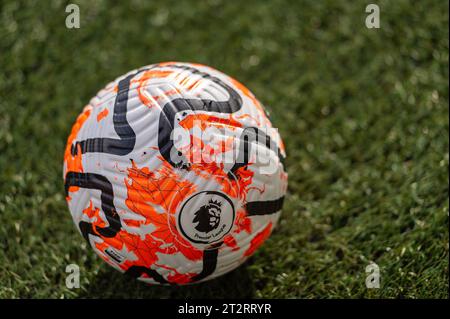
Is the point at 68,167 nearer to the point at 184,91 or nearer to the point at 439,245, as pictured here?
the point at 184,91

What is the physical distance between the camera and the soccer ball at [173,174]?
2.86m

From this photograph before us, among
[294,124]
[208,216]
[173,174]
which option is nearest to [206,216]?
[208,216]

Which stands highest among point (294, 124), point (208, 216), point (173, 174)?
point (294, 124)

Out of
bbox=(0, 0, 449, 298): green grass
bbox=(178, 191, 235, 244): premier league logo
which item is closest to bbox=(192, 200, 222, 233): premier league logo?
bbox=(178, 191, 235, 244): premier league logo

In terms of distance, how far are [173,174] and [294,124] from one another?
161 cm

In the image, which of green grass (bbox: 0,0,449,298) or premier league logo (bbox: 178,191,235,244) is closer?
premier league logo (bbox: 178,191,235,244)

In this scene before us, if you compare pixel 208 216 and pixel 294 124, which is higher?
pixel 294 124

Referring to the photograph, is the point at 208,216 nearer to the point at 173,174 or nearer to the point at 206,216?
the point at 206,216

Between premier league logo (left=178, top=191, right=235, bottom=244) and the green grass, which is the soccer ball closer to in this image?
premier league logo (left=178, top=191, right=235, bottom=244)

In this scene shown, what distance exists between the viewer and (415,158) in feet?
13.1

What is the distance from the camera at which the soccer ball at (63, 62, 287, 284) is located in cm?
286

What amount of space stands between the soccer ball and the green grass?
0.50 metres

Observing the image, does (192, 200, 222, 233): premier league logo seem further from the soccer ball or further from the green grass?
the green grass

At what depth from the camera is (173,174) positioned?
2848 millimetres
